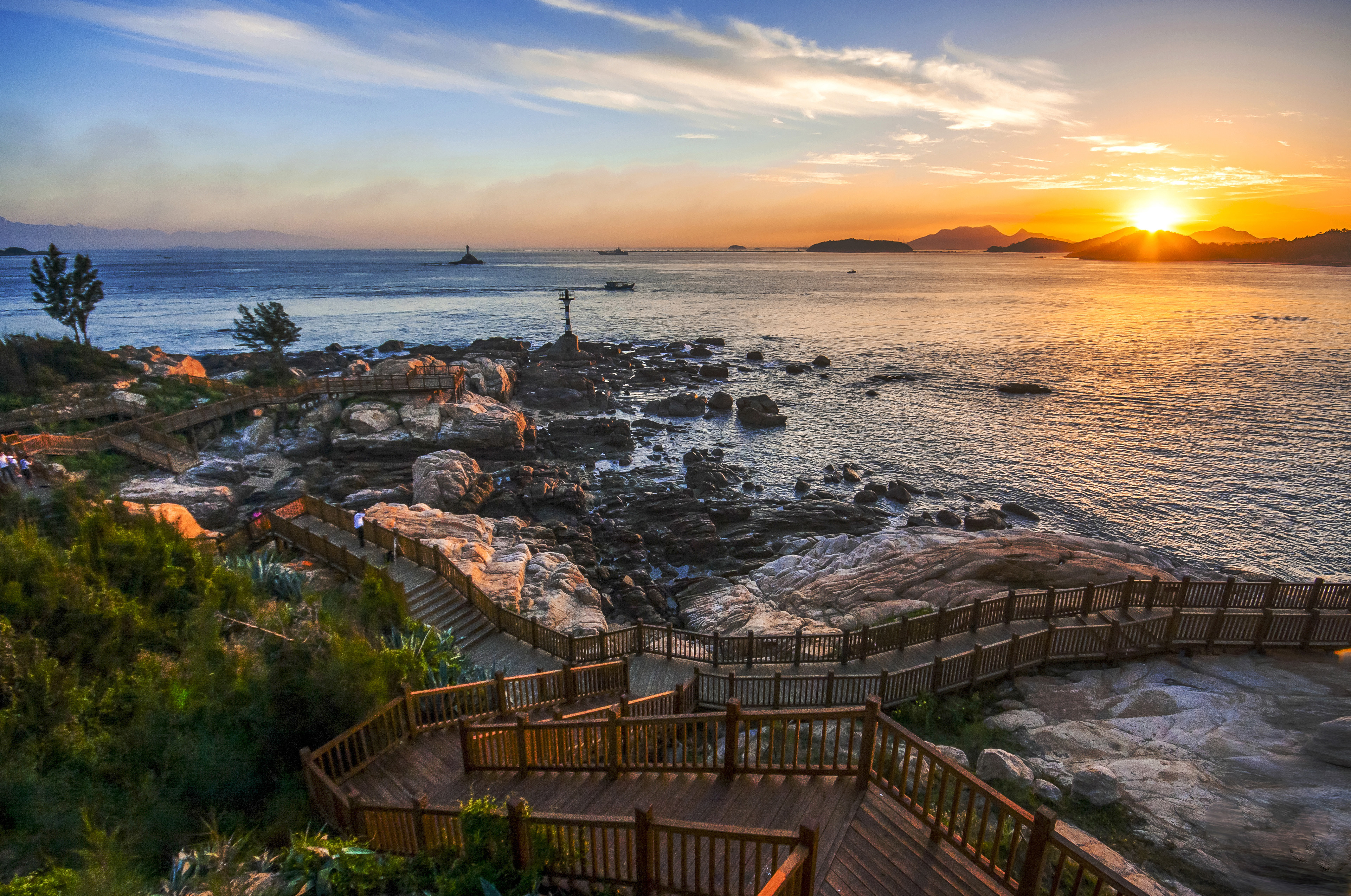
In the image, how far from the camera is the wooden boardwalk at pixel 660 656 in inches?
576

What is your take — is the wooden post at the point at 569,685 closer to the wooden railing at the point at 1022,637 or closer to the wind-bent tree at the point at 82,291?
the wooden railing at the point at 1022,637

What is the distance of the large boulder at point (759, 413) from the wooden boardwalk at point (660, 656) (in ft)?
102

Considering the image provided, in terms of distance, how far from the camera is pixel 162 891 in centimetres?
678

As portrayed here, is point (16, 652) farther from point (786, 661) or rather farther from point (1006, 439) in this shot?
point (1006, 439)

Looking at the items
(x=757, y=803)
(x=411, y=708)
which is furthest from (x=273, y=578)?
(x=757, y=803)

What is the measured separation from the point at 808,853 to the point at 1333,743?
36.0ft

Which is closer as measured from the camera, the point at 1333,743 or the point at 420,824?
the point at 420,824

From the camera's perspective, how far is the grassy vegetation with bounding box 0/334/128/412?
33.6 meters

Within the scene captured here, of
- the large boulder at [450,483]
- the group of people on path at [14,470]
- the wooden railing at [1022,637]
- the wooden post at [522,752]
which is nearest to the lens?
the wooden post at [522,752]

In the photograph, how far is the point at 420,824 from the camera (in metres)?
7.58

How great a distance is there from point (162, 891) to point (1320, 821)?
48.7 ft

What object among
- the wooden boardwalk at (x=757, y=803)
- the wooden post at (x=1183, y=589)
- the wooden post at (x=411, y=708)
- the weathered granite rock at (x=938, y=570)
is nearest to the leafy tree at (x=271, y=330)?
the weathered granite rock at (x=938, y=570)

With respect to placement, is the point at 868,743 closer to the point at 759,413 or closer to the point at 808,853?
the point at 808,853

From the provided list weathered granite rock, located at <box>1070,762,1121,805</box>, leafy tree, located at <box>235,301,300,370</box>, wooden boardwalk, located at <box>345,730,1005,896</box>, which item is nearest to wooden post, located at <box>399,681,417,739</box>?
wooden boardwalk, located at <box>345,730,1005,896</box>
